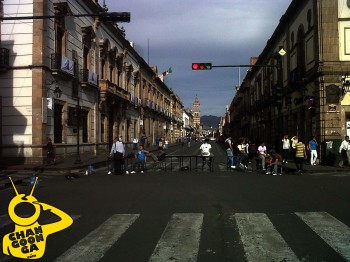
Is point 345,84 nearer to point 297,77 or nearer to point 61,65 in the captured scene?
point 297,77

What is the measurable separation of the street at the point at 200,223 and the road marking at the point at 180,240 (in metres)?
0.01

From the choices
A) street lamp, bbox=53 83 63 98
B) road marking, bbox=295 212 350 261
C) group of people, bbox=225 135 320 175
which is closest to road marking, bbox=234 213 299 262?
road marking, bbox=295 212 350 261

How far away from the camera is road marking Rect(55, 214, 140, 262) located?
16.4 feet

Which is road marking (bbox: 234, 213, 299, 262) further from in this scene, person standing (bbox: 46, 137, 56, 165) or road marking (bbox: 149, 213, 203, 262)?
person standing (bbox: 46, 137, 56, 165)

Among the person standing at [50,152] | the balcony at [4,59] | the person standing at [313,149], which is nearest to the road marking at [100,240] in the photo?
the person standing at [50,152]

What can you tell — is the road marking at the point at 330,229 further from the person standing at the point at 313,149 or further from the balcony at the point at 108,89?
the balcony at the point at 108,89

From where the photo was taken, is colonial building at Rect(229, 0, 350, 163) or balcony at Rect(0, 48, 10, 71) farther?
colonial building at Rect(229, 0, 350, 163)

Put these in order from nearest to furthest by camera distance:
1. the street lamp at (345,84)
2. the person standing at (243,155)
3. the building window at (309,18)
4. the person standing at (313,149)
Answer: the person standing at (243,155) → the person standing at (313,149) → the street lamp at (345,84) → the building window at (309,18)

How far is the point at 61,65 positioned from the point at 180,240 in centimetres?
1830

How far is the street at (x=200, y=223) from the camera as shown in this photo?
511cm

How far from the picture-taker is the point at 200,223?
6.86 m

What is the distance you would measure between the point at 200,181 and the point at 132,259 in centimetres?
891

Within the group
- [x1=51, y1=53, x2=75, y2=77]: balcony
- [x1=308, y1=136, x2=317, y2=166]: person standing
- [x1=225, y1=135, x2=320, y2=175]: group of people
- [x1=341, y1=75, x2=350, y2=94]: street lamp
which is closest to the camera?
[x1=225, y1=135, x2=320, y2=175]: group of people

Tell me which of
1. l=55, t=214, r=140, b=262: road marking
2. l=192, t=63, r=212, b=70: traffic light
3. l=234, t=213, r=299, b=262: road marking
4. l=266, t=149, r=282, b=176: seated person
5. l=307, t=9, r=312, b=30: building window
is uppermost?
l=307, t=9, r=312, b=30: building window
